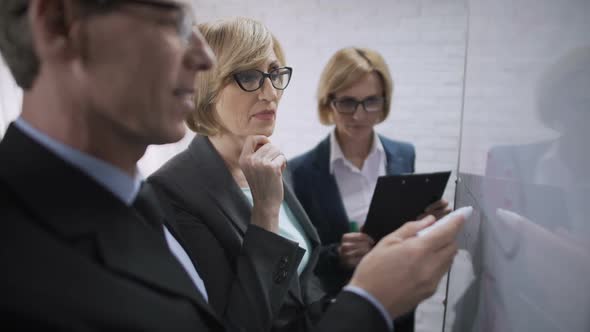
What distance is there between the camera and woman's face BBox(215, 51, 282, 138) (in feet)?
2.44

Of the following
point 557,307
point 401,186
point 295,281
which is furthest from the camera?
point 401,186

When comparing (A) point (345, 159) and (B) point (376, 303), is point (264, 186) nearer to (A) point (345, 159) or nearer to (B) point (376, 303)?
(B) point (376, 303)

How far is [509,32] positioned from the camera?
2.22ft

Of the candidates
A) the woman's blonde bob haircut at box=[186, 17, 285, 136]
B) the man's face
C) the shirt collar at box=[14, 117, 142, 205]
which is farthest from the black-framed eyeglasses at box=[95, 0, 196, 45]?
the woman's blonde bob haircut at box=[186, 17, 285, 136]

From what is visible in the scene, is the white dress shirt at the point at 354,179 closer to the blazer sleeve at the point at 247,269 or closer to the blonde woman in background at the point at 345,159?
the blonde woman in background at the point at 345,159

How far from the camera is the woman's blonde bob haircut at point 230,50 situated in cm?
71

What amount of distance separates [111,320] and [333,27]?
2.20 m

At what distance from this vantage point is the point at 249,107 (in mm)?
757

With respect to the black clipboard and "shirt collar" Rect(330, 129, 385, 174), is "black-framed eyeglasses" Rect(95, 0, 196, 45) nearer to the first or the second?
the black clipboard

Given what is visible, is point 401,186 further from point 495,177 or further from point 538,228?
point 538,228

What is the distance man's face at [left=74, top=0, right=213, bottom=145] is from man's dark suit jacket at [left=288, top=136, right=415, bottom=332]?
2.97 ft

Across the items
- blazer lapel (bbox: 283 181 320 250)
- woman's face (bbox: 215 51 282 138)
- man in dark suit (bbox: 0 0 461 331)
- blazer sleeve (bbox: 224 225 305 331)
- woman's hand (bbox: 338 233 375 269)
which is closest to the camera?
man in dark suit (bbox: 0 0 461 331)

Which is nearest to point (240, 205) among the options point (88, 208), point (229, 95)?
point (229, 95)

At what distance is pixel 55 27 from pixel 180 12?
123 mm
